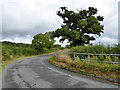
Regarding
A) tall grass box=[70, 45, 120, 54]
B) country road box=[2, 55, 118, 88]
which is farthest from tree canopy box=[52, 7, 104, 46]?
country road box=[2, 55, 118, 88]

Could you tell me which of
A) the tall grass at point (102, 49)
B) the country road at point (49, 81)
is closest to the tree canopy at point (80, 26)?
the tall grass at point (102, 49)

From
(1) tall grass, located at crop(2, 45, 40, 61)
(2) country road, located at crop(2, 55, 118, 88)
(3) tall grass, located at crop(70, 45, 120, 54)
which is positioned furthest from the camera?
(1) tall grass, located at crop(2, 45, 40, 61)

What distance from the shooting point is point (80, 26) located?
21.6m

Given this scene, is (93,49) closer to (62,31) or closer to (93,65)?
(93,65)

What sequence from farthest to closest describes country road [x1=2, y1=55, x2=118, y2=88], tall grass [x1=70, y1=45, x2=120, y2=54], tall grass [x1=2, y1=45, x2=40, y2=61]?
tall grass [x1=2, y1=45, x2=40, y2=61] → tall grass [x1=70, y1=45, x2=120, y2=54] → country road [x1=2, y1=55, x2=118, y2=88]

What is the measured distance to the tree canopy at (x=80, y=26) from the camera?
21.2 m

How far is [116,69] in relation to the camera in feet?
22.2

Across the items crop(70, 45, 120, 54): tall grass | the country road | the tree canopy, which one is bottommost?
the country road

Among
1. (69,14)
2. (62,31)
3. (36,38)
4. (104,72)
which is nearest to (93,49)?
(104,72)

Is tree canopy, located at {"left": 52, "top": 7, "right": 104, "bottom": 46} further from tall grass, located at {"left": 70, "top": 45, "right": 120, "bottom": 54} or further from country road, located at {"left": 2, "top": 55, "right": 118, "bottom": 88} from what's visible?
country road, located at {"left": 2, "top": 55, "right": 118, "bottom": 88}

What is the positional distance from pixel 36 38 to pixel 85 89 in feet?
99.1

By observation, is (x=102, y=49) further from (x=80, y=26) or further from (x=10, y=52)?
(x=10, y=52)

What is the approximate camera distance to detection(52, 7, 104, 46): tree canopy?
2118cm

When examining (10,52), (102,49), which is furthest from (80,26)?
(10,52)
